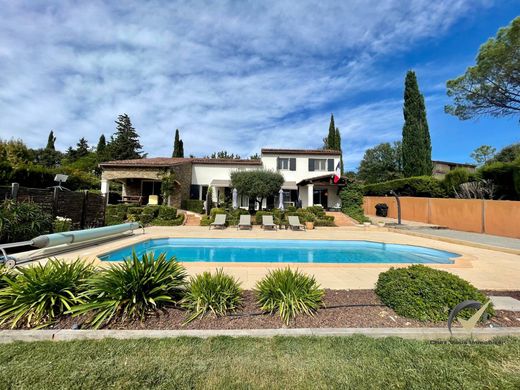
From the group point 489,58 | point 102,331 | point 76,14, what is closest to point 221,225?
point 76,14

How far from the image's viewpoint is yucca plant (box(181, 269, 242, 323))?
15.3 ft

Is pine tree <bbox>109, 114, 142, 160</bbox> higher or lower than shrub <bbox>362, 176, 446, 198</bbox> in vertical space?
higher

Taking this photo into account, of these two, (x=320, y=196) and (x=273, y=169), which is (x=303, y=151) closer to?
(x=273, y=169)

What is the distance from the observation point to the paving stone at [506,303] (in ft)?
16.8

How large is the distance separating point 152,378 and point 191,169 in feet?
99.4

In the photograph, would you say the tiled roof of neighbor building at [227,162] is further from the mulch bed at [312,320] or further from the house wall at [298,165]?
the mulch bed at [312,320]

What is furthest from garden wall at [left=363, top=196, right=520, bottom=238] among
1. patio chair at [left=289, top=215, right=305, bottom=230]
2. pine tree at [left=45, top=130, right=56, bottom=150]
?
pine tree at [left=45, top=130, right=56, bottom=150]

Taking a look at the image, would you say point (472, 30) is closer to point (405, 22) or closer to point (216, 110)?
point (405, 22)

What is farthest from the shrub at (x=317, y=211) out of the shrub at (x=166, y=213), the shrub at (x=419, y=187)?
the shrub at (x=419, y=187)

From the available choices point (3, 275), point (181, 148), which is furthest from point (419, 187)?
point (181, 148)

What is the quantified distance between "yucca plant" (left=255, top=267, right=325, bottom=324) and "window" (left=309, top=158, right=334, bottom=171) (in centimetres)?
2776

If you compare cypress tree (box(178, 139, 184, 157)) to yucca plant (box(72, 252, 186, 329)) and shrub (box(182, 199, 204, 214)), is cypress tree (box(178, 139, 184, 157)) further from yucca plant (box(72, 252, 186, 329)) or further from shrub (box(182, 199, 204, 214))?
yucca plant (box(72, 252, 186, 329))

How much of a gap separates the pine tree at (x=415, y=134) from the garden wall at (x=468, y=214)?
309 inches

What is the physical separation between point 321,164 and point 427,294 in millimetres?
28130
